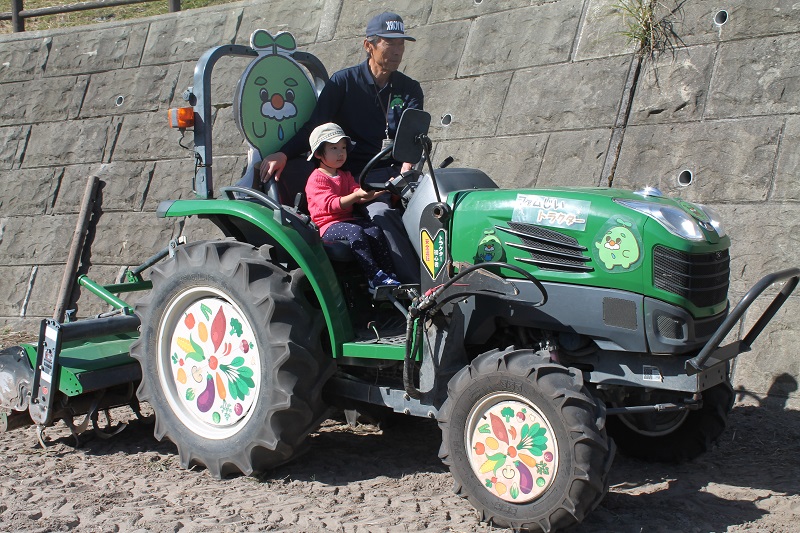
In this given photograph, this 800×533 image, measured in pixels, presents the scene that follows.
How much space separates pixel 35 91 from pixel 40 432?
19.2 feet

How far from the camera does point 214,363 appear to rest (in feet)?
14.0

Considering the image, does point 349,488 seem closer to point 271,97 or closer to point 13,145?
point 271,97

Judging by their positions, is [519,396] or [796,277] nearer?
[519,396]

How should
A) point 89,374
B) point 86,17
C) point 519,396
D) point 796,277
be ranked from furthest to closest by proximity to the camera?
point 86,17, point 89,374, point 796,277, point 519,396

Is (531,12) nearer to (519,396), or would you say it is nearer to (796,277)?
(796,277)

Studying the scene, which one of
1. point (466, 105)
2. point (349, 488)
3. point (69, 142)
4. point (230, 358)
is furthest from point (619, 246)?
point (69, 142)

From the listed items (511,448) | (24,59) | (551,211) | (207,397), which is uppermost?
(24,59)

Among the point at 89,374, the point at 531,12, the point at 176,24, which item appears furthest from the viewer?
the point at 176,24

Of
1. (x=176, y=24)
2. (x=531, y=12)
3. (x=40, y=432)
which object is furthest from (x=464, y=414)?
(x=176, y=24)

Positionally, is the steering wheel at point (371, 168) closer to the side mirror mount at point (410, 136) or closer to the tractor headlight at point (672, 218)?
the side mirror mount at point (410, 136)

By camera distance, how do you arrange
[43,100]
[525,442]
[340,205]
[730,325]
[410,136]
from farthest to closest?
[43,100] → [340,205] → [410,136] → [525,442] → [730,325]

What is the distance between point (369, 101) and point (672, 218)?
1.99 metres

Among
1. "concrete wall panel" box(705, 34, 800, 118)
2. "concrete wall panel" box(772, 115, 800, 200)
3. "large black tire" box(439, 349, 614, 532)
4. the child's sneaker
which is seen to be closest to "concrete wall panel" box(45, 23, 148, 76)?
"concrete wall panel" box(705, 34, 800, 118)

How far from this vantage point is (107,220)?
841 centimetres
